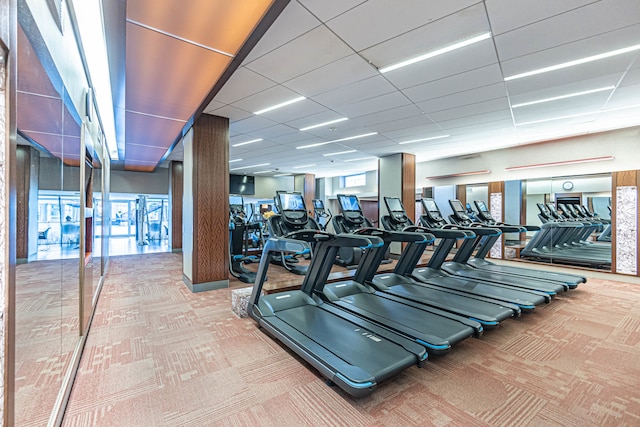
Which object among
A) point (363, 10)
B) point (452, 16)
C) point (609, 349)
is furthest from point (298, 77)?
point (609, 349)

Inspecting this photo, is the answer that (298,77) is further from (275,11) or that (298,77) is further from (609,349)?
(609,349)

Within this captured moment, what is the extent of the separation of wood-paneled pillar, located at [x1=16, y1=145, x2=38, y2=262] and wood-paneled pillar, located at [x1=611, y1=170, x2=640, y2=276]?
29.2ft

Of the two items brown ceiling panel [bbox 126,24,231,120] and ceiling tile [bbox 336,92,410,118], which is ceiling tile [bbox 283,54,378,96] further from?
brown ceiling panel [bbox 126,24,231,120]

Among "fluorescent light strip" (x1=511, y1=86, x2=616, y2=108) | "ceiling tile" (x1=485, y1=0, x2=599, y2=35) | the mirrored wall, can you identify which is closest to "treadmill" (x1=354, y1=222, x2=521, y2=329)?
"ceiling tile" (x1=485, y1=0, x2=599, y2=35)

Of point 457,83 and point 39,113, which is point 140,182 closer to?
point 39,113

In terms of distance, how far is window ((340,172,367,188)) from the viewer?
12.9 m

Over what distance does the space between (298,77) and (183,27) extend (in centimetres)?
152

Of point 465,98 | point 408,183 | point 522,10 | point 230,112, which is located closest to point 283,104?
point 230,112

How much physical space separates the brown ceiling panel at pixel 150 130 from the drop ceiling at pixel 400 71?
0.04 meters

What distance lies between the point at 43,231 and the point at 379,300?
341cm

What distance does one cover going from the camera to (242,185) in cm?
1310

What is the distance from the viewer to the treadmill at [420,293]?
3291 mm

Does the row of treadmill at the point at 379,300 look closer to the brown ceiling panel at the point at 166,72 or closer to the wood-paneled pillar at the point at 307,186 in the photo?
the brown ceiling panel at the point at 166,72

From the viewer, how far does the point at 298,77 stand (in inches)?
143
